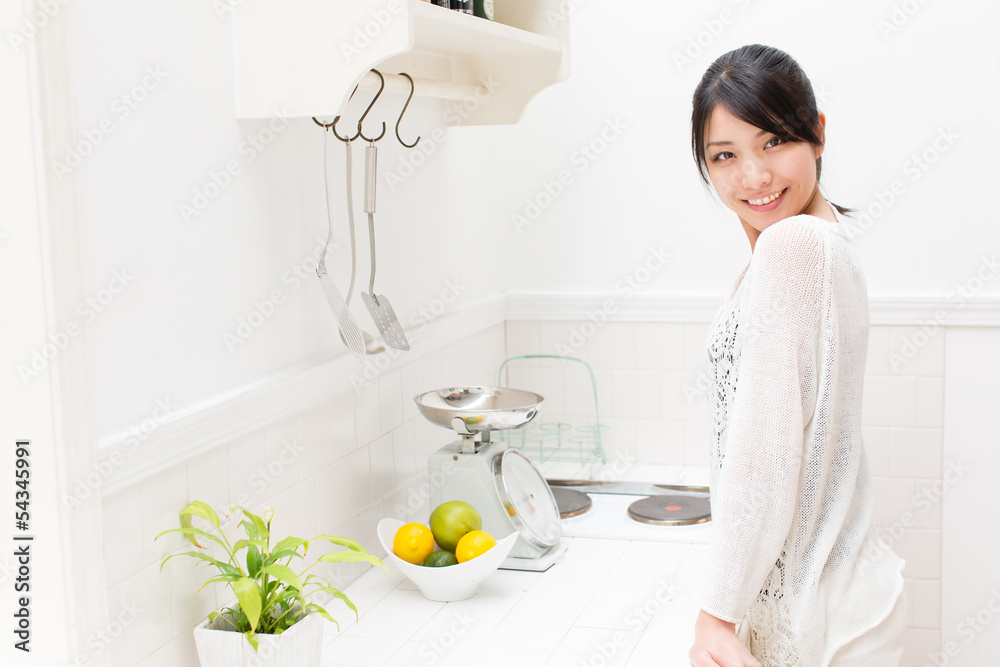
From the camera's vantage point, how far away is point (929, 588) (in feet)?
7.20

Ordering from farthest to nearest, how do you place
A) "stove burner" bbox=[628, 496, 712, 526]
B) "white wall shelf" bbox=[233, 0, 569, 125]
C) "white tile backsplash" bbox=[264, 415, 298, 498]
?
1. "stove burner" bbox=[628, 496, 712, 526]
2. "white tile backsplash" bbox=[264, 415, 298, 498]
3. "white wall shelf" bbox=[233, 0, 569, 125]

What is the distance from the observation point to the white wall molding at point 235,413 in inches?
A: 44.3

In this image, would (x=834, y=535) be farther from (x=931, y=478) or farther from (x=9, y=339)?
(x=931, y=478)

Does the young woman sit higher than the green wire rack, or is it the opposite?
the young woman

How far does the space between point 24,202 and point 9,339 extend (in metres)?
0.15

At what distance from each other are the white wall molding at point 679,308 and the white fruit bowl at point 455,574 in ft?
3.15

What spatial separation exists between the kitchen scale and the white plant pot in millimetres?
496

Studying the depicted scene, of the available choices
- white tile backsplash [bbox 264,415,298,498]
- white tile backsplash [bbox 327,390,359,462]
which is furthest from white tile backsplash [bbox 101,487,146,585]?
white tile backsplash [bbox 327,390,359,462]

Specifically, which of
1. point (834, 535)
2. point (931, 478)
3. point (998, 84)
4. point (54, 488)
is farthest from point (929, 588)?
point (54, 488)

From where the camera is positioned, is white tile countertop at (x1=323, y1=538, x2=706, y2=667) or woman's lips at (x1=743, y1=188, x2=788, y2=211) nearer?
woman's lips at (x1=743, y1=188, x2=788, y2=211)

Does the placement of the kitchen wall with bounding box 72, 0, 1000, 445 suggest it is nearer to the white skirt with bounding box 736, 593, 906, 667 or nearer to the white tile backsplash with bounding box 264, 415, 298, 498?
the white tile backsplash with bounding box 264, 415, 298, 498

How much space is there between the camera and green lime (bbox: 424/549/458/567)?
1.53 meters

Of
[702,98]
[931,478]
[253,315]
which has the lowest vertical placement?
[931,478]

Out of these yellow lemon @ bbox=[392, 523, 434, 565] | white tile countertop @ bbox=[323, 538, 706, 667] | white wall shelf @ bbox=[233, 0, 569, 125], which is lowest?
white tile countertop @ bbox=[323, 538, 706, 667]
